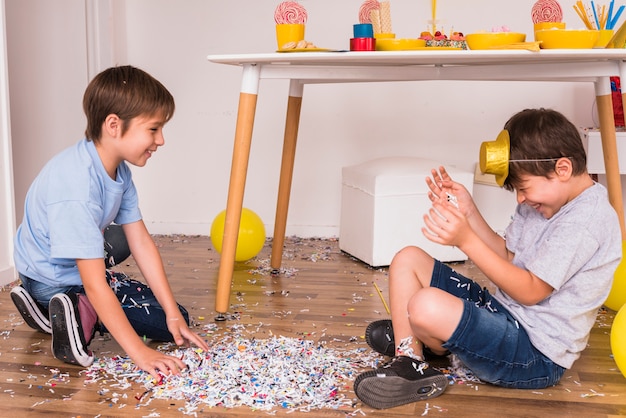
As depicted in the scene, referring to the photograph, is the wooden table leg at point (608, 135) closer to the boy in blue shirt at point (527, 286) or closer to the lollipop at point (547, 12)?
the lollipop at point (547, 12)

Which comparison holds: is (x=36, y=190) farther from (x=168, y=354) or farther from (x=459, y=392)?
(x=459, y=392)

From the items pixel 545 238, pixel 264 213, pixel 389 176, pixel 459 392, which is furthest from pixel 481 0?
pixel 459 392

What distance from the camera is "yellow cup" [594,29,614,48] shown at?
71.0 inches

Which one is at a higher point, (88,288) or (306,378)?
(88,288)

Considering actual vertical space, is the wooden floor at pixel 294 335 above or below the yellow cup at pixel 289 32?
below

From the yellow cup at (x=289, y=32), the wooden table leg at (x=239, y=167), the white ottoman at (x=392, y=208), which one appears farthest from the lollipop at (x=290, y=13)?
the white ottoman at (x=392, y=208)

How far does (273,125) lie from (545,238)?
5.84 ft

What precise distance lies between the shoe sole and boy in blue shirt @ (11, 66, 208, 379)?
37 cm

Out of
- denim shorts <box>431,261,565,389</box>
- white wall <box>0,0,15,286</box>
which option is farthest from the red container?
white wall <box>0,0,15,286</box>

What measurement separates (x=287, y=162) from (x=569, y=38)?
3.11 feet

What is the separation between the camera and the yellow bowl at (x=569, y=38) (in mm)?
1680

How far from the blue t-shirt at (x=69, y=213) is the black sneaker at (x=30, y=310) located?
0.16ft

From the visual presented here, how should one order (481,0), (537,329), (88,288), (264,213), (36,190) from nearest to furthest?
(537,329)
(88,288)
(36,190)
(481,0)
(264,213)

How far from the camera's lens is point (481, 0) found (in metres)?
2.80
